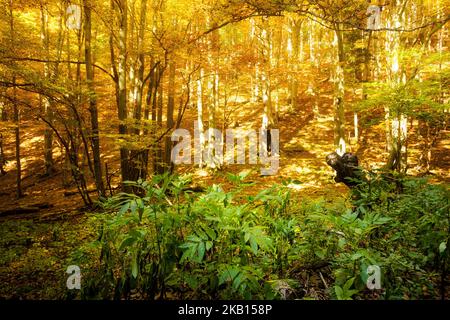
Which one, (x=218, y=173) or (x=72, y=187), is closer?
(x=218, y=173)

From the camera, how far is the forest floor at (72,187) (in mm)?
5730

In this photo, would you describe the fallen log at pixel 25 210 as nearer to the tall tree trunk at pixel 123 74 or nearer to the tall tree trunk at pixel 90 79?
the tall tree trunk at pixel 90 79

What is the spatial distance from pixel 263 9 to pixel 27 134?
27.7m

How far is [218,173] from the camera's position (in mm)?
12070

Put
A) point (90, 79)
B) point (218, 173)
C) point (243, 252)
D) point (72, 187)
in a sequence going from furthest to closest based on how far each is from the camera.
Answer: point (72, 187)
point (218, 173)
point (90, 79)
point (243, 252)

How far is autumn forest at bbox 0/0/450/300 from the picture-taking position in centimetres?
244

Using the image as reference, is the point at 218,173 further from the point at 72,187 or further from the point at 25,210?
the point at 72,187

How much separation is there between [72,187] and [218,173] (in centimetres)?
840

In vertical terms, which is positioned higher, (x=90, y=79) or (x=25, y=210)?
(x=90, y=79)

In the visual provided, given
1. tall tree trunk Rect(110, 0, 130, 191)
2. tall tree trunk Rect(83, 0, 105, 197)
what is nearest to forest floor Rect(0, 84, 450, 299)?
tall tree trunk Rect(83, 0, 105, 197)

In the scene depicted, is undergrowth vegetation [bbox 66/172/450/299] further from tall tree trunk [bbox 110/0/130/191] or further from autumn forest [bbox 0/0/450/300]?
tall tree trunk [bbox 110/0/130/191]

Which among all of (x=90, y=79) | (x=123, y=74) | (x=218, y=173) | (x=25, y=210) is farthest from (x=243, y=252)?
(x=25, y=210)
